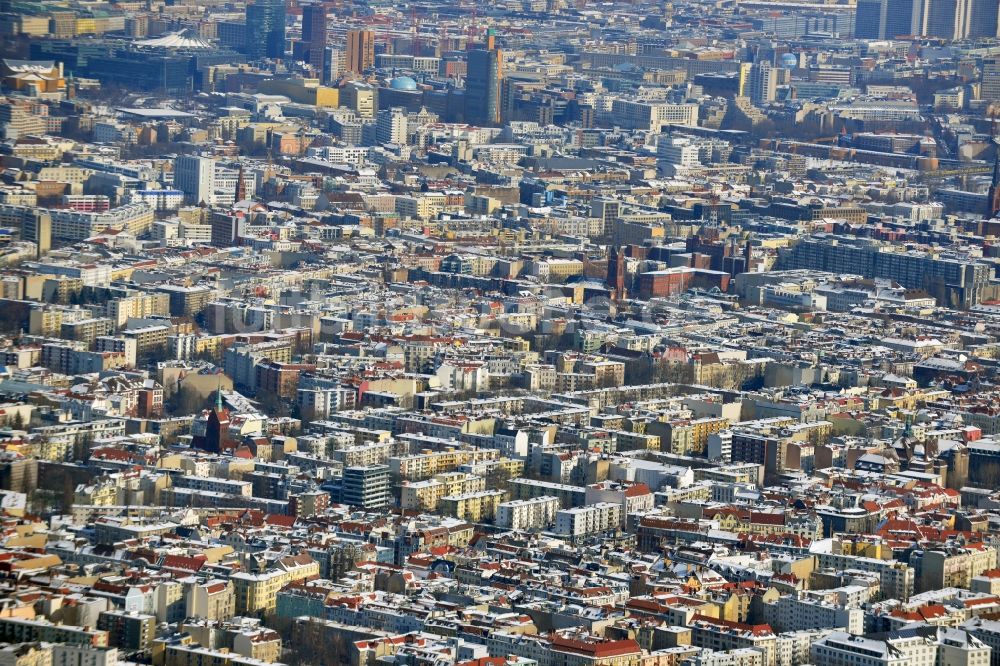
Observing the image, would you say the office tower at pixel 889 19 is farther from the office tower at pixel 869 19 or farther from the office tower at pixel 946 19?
the office tower at pixel 946 19

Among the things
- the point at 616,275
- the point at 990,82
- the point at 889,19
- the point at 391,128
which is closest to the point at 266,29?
the point at 391,128

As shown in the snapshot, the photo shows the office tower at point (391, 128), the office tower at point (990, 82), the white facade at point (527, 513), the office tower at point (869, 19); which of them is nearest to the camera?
the white facade at point (527, 513)

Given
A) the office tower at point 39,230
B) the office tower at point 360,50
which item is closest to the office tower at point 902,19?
the office tower at point 360,50

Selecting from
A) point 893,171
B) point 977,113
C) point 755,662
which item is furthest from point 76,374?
point 977,113

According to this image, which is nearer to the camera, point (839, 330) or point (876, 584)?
point (876, 584)

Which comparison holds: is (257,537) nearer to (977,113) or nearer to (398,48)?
(977,113)

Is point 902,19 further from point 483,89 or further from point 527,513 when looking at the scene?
point 527,513
